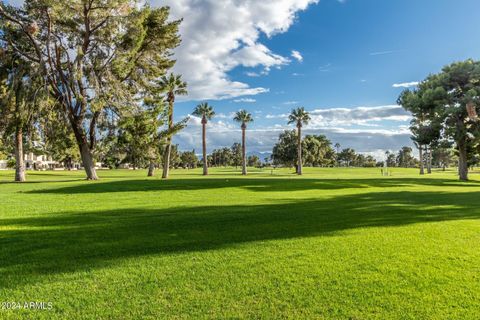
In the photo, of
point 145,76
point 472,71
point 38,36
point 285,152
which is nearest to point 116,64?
point 145,76

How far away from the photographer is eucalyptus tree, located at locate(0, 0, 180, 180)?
96.1ft

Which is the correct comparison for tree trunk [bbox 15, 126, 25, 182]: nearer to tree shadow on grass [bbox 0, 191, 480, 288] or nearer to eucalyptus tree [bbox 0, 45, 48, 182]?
eucalyptus tree [bbox 0, 45, 48, 182]

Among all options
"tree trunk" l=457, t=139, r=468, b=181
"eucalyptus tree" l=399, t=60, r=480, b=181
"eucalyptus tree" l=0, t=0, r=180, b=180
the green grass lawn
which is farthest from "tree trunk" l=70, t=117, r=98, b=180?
"tree trunk" l=457, t=139, r=468, b=181

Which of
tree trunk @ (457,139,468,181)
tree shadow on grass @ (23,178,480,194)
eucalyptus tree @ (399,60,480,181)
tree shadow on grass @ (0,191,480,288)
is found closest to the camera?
tree shadow on grass @ (0,191,480,288)

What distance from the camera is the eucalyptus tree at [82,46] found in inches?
1153

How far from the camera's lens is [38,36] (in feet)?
101

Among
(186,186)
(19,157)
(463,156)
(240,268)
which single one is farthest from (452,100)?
(19,157)

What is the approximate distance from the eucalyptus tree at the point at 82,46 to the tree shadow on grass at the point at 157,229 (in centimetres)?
2072

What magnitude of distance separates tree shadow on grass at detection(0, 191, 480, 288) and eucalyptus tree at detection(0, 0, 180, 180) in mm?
20724

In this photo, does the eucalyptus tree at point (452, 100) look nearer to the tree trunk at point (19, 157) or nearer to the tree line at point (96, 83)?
the tree line at point (96, 83)

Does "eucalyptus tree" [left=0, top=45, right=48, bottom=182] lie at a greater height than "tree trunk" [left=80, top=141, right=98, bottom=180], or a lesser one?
greater

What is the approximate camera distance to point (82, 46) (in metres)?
30.8

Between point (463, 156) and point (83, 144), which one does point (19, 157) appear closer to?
point (83, 144)

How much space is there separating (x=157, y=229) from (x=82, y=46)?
89.2 ft
